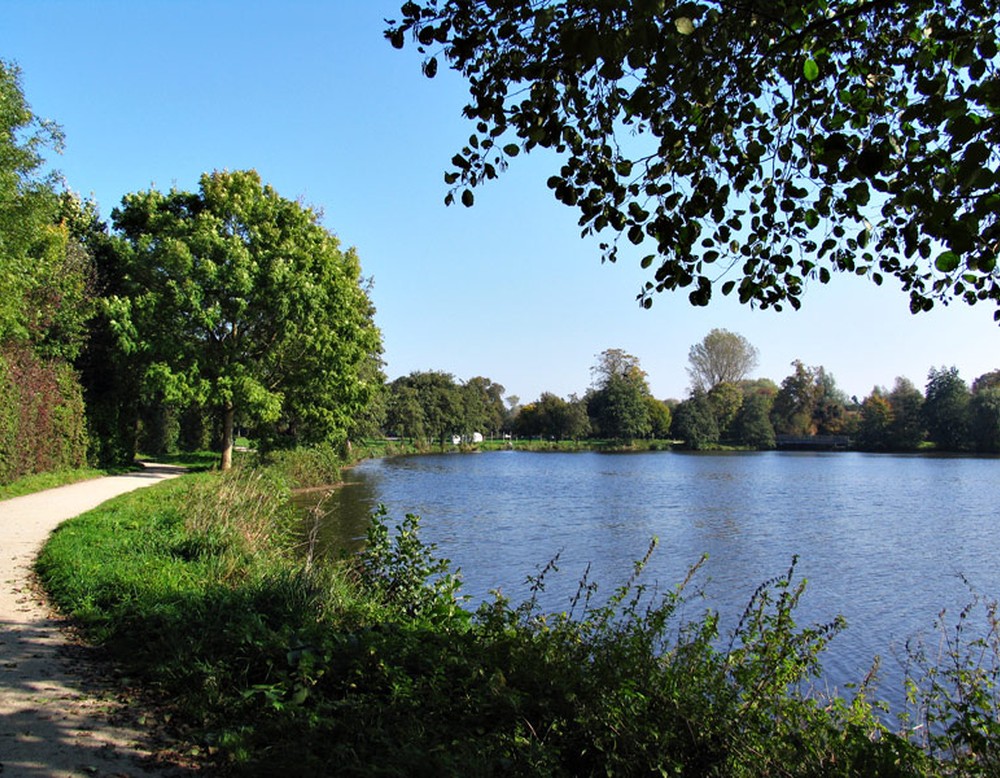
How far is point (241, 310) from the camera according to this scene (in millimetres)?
22625

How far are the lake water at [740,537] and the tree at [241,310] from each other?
401 centimetres

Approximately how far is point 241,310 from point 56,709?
19.8 metres

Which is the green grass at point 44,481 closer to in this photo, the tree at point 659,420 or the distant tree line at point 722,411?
the distant tree line at point 722,411

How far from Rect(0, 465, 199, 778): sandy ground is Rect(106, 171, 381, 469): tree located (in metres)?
16.3

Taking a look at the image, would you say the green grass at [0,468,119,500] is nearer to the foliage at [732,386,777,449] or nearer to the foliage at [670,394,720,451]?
the foliage at [670,394,720,451]

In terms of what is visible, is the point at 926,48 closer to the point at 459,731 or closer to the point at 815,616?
the point at 459,731

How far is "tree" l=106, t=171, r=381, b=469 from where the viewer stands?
22.4 metres

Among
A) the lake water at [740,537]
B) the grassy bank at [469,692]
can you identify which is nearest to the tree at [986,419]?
the lake water at [740,537]

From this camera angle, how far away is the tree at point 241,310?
73.4 ft

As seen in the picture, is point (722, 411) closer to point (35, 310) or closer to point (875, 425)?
point (875, 425)

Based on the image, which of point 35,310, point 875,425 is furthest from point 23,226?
point 875,425

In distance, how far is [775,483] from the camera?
34750 millimetres

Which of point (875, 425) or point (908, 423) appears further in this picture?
point (875, 425)

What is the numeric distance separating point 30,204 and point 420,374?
5958cm
